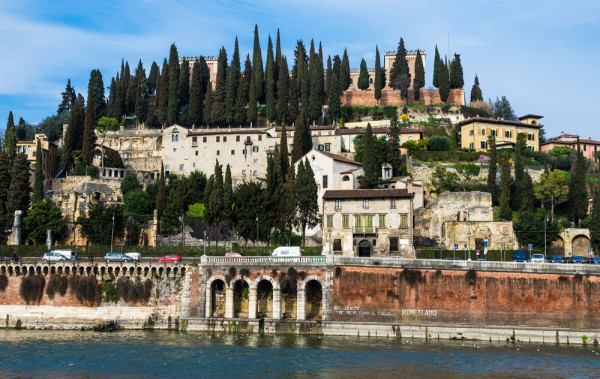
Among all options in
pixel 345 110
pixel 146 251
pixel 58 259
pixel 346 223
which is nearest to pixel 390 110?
pixel 345 110

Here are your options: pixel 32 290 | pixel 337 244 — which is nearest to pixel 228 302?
pixel 337 244

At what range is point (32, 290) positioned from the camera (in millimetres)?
56219

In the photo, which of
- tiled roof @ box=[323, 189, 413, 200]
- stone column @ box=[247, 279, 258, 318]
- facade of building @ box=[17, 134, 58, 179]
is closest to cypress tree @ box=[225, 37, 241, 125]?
facade of building @ box=[17, 134, 58, 179]

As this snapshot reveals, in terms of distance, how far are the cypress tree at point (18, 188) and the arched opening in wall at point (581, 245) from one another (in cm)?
6050

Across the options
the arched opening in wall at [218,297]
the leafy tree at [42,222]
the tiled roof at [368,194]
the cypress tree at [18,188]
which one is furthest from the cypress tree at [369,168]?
the cypress tree at [18,188]

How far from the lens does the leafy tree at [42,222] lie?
70500 mm

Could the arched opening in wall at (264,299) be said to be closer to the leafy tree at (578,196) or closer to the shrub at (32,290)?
the shrub at (32,290)

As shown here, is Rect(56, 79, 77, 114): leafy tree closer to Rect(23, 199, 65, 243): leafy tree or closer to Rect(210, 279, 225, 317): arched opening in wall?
Rect(23, 199, 65, 243): leafy tree

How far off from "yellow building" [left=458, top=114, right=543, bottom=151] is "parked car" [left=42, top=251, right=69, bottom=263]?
6231 cm

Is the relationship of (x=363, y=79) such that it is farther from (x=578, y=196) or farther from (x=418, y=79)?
(x=578, y=196)

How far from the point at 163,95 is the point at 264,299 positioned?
6230 cm

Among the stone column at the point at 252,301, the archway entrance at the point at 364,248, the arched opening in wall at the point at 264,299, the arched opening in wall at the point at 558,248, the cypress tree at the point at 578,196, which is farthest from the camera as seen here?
the cypress tree at the point at 578,196

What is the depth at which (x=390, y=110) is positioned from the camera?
111500mm

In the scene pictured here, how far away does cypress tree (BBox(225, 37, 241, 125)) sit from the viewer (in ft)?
340
